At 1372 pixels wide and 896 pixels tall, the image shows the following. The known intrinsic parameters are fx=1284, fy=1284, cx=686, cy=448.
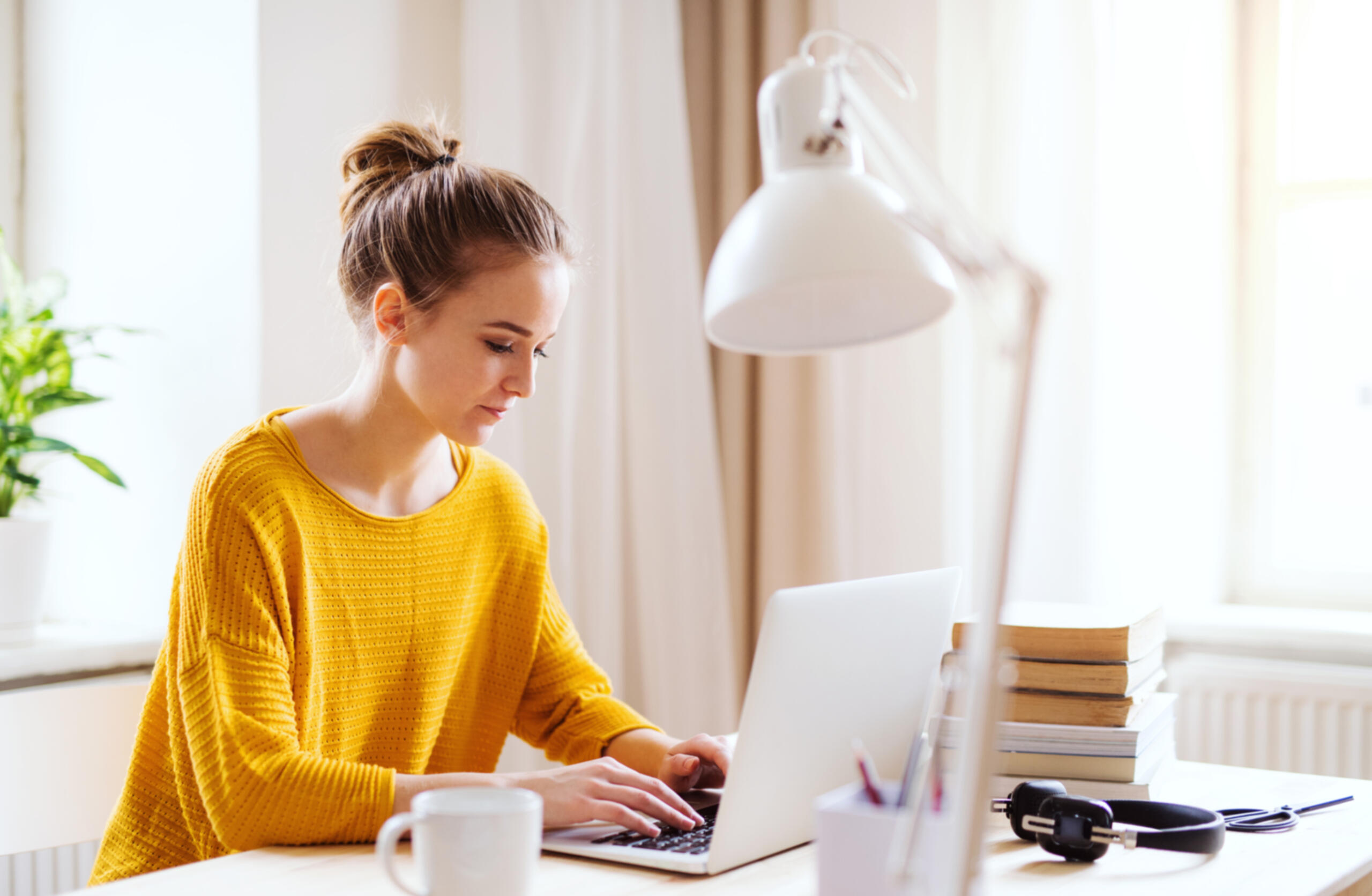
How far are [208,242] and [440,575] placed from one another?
0.89 m

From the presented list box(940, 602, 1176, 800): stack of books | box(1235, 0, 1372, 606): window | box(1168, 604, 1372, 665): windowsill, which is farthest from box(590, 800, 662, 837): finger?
box(1235, 0, 1372, 606): window

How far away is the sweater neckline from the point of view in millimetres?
1297

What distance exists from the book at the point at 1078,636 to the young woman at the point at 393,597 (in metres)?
0.30

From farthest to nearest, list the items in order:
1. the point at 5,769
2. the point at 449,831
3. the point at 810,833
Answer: the point at 5,769
the point at 810,833
the point at 449,831

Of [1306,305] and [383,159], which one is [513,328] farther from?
[1306,305]

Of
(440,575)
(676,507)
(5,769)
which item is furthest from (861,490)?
(5,769)

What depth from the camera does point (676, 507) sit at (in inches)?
91.0

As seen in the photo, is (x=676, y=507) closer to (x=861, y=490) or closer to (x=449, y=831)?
(x=861, y=490)

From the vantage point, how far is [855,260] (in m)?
0.66

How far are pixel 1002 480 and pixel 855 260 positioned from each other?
16cm

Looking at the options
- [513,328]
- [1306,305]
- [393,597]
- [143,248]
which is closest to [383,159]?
[513,328]

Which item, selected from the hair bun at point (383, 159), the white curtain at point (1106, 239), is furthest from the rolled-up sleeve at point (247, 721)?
the white curtain at point (1106, 239)

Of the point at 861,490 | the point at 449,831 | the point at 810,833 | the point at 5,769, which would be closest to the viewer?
the point at 449,831

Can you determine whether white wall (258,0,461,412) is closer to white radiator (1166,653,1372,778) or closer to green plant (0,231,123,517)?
green plant (0,231,123,517)
